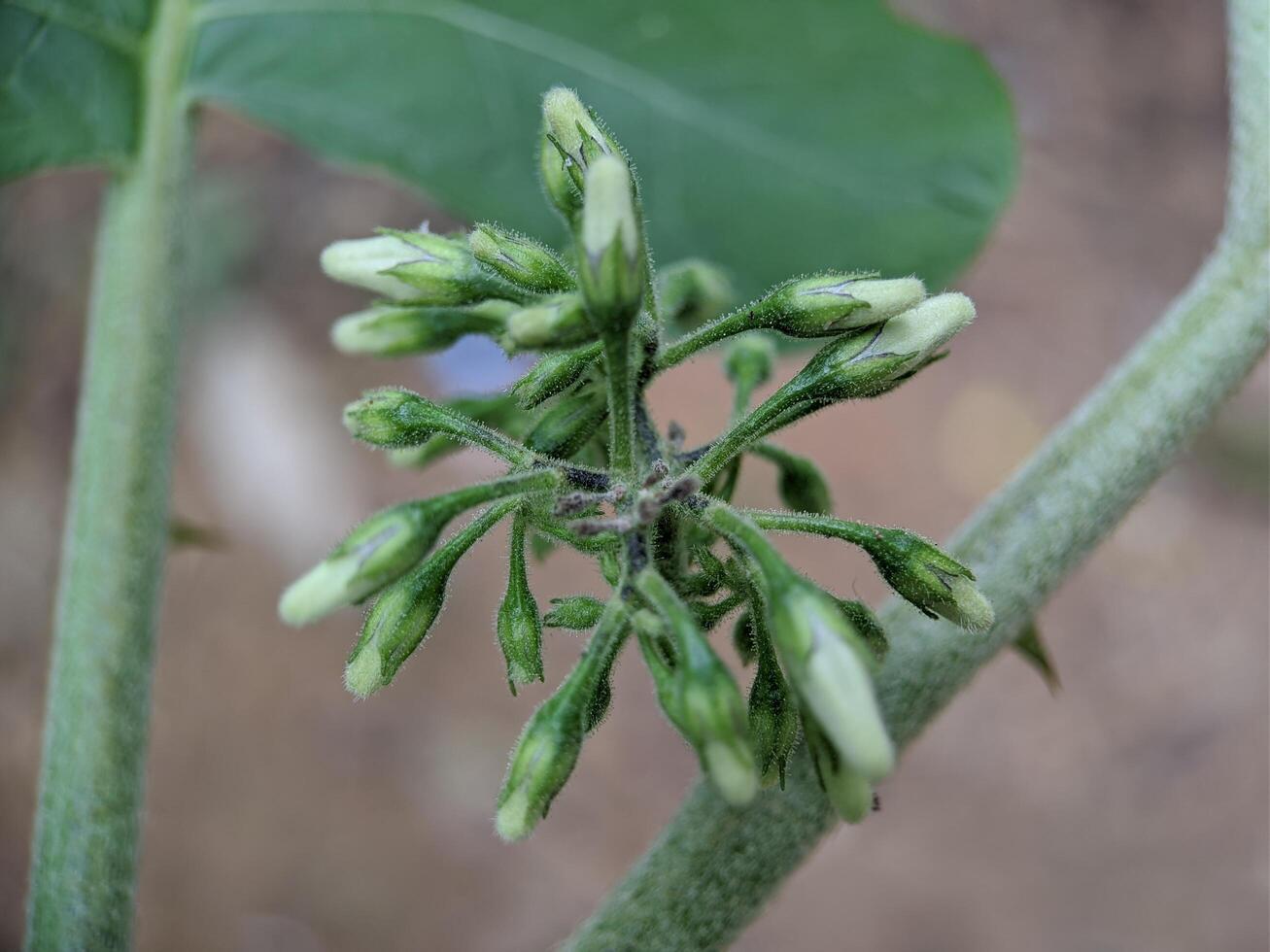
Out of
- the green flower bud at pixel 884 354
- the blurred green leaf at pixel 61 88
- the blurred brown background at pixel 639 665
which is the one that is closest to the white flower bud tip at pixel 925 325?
the green flower bud at pixel 884 354

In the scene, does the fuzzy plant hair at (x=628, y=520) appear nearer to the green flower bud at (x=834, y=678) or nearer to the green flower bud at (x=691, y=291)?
the green flower bud at (x=834, y=678)

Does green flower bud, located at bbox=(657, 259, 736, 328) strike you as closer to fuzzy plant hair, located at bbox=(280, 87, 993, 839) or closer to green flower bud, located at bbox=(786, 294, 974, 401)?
fuzzy plant hair, located at bbox=(280, 87, 993, 839)

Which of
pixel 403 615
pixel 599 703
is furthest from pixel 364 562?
pixel 599 703

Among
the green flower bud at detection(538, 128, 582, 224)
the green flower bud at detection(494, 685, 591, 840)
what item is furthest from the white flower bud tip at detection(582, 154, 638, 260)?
the green flower bud at detection(494, 685, 591, 840)

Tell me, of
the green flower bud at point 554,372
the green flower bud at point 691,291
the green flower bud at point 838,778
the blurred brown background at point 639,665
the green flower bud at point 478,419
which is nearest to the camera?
the green flower bud at point 838,778

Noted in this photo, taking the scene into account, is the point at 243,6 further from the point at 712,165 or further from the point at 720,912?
the point at 720,912

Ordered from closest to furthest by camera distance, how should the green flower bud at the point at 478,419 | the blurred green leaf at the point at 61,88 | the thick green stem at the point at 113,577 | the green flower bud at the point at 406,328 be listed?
the thick green stem at the point at 113,577
the green flower bud at the point at 406,328
the green flower bud at the point at 478,419
the blurred green leaf at the point at 61,88
